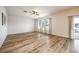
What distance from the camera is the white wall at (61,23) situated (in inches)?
198

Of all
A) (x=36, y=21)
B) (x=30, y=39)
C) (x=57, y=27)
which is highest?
(x=36, y=21)

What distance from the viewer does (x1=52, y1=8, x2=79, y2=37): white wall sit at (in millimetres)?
5032

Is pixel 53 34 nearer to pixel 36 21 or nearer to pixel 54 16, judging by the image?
pixel 54 16

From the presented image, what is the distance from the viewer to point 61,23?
5.32 meters

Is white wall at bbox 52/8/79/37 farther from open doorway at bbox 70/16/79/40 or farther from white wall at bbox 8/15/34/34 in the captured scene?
white wall at bbox 8/15/34/34

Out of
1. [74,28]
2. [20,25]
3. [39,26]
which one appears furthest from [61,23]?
[20,25]

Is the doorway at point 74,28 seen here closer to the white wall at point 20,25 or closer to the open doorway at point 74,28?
the open doorway at point 74,28

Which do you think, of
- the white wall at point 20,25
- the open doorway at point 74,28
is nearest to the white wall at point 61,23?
the open doorway at point 74,28

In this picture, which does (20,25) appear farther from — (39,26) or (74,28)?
(74,28)

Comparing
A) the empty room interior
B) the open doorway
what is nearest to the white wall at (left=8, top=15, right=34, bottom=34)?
the empty room interior

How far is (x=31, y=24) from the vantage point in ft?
15.7
